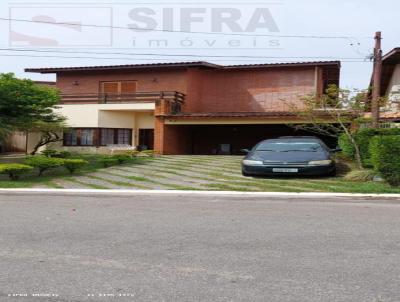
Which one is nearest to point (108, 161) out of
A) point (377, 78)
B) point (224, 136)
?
point (377, 78)

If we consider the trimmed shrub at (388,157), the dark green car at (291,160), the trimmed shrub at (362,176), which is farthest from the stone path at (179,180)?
the trimmed shrub at (388,157)

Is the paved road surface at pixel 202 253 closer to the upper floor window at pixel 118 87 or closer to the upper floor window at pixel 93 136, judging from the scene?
the upper floor window at pixel 93 136

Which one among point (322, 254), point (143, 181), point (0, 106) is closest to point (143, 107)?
point (0, 106)

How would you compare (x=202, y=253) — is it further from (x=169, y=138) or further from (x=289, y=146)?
(x=169, y=138)

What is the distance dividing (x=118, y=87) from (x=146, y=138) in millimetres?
3568

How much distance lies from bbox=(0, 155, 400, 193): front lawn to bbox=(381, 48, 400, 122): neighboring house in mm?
4629

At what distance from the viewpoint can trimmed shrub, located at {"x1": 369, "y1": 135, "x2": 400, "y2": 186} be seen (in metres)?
11.4

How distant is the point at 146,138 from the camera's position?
28656 millimetres

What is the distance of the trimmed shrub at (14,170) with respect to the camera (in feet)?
47.6

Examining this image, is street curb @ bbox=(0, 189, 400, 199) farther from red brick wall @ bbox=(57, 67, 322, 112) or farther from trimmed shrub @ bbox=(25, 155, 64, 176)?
red brick wall @ bbox=(57, 67, 322, 112)

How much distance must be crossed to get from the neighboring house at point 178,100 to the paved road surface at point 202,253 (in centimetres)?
1686

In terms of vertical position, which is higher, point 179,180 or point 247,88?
point 247,88

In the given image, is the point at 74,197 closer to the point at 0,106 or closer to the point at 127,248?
the point at 127,248

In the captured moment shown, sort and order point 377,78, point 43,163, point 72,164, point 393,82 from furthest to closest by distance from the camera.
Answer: point 393,82, point 377,78, point 72,164, point 43,163
